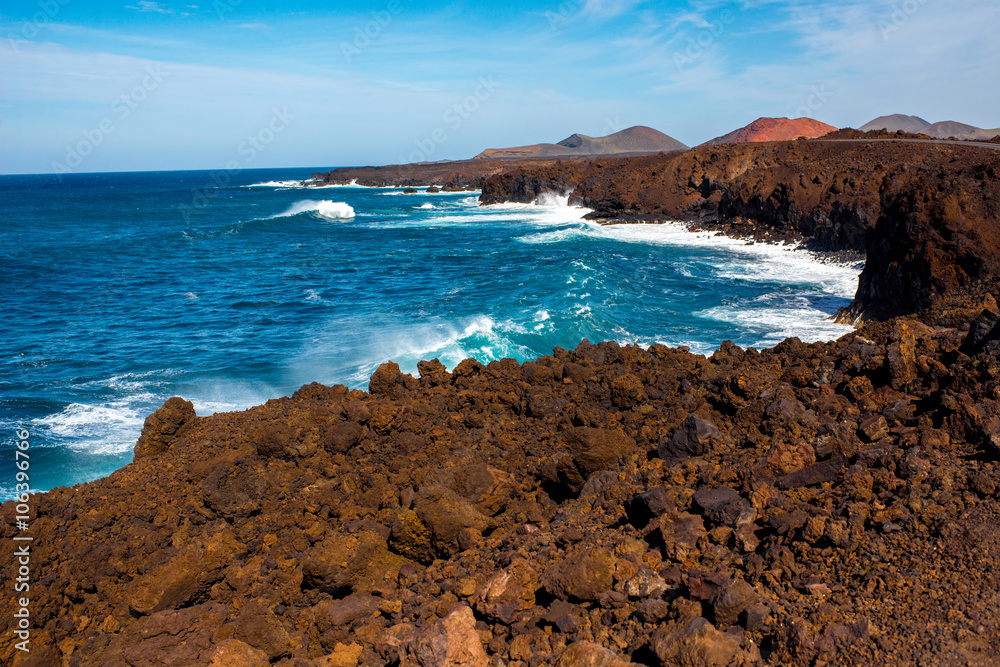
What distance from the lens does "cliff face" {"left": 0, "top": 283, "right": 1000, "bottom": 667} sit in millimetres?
3385

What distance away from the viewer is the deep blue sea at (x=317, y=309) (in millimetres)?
13422

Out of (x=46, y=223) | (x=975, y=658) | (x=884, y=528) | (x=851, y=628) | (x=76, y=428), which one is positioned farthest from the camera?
(x=46, y=223)

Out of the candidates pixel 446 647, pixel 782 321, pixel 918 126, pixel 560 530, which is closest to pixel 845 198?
pixel 782 321

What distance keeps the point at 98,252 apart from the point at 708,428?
39.8 meters

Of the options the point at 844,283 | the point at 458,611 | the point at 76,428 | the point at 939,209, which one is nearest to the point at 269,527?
the point at 458,611

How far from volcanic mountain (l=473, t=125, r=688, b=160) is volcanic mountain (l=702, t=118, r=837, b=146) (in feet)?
202

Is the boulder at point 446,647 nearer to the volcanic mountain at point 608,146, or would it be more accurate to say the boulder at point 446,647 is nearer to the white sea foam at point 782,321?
the white sea foam at point 782,321

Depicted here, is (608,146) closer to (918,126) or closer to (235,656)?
(918,126)

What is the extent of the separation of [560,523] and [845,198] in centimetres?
2880

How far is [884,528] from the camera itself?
384 centimetres

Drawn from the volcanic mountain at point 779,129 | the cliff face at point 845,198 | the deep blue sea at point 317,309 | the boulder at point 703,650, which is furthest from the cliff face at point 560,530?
the volcanic mountain at point 779,129

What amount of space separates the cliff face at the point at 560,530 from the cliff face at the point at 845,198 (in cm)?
739

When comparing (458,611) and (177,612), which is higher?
(458,611)

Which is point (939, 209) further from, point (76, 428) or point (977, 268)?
point (76, 428)
